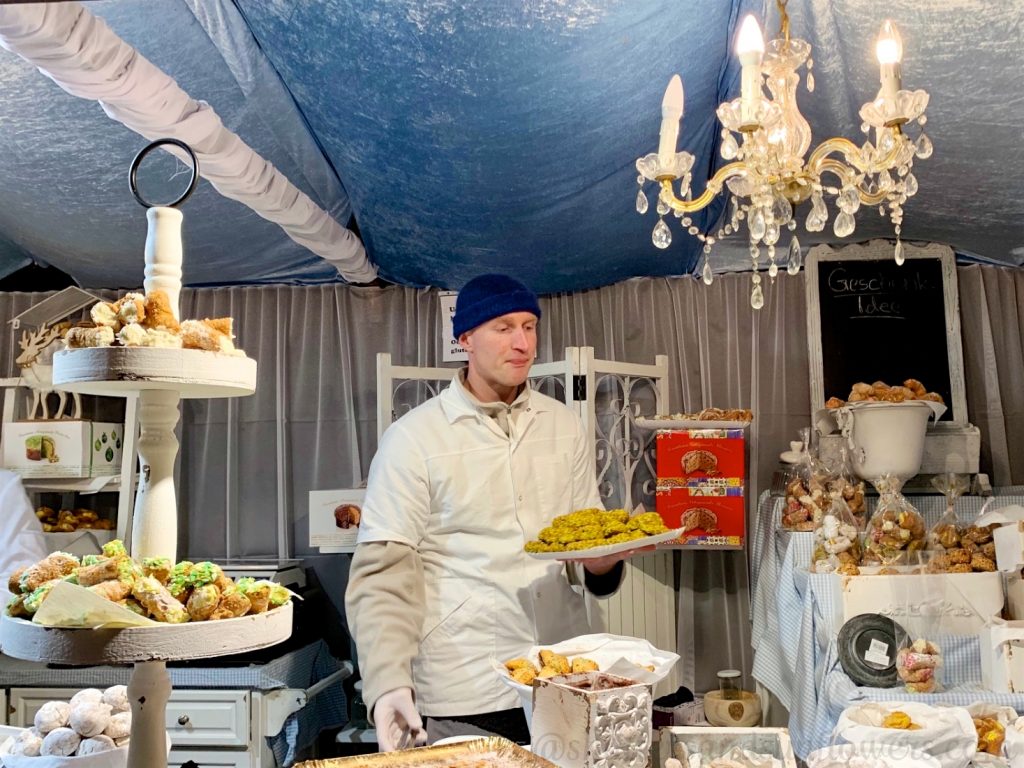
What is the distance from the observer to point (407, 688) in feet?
6.95

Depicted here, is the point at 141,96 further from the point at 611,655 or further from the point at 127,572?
the point at 611,655

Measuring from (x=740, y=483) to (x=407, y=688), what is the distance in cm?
235

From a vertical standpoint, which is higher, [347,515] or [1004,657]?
[347,515]

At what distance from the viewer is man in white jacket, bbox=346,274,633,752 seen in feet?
7.71

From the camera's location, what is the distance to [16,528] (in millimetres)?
4016

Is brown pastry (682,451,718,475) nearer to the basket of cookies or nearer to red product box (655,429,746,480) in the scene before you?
red product box (655,429,746,480)

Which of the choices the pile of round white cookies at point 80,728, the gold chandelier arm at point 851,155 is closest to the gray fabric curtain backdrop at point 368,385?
the gold chandelier arm at point 851,155

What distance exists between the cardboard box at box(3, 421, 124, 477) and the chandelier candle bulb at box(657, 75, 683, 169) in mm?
3114

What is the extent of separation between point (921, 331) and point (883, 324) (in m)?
0.18

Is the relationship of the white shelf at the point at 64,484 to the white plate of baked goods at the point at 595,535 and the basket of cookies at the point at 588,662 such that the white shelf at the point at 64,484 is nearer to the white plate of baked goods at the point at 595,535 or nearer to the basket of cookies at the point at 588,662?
the white plate of baked goods at the point at 595,535

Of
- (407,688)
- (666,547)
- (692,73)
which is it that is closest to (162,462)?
(407,688)

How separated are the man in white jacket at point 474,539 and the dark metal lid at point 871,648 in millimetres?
612

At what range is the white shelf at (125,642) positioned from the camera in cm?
133

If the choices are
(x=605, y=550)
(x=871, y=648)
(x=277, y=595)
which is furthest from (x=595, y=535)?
(x=277, y=595)
